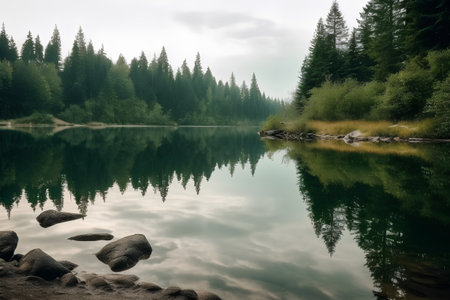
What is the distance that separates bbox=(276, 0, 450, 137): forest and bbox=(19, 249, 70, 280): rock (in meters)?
30.8

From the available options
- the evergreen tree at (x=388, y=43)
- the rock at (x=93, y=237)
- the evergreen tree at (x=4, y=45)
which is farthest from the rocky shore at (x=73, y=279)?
the evergreen tree at (x=4, y=45)

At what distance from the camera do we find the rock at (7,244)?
19.5ft

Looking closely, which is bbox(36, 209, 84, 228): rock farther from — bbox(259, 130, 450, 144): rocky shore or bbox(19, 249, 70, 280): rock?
bbox(259, 130, 450, 144): rocky shore

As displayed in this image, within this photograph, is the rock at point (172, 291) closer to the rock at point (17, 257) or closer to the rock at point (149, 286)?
the rock at point (149, 286)

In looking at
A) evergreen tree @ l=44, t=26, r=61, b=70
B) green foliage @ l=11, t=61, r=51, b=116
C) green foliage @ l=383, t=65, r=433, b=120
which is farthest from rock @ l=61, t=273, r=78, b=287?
evergreen tree @ l=44, t=26, r=61, b=70

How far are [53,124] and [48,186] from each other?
72306 mm

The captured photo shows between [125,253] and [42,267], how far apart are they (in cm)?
132

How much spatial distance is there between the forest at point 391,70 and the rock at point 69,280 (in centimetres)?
3072

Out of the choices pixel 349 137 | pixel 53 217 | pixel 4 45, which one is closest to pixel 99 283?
pixel 53 217

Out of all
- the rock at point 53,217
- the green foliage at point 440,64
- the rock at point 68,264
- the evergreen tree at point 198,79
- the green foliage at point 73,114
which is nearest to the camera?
the rock at point 68,264

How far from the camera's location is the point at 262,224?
27.3 feet

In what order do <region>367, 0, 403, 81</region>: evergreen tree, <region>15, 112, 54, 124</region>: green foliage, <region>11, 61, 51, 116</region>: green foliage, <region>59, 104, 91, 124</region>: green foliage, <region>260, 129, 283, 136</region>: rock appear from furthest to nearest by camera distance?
<region>59, 104, 91, 124</region>: green foliage < <region>11, 61, 51, 116</region>: green foliage < <region>15, 112, 54, 124</region>: green foliage < <region>260, 129, 283, 136</region>: rock < <region>367, 0, 403, 81</region>: evergreen tree

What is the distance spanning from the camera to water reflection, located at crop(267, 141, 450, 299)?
526 centimetres

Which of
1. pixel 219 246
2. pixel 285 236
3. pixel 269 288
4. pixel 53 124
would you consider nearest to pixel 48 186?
pixel 219 246
